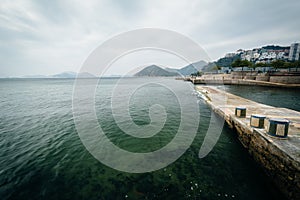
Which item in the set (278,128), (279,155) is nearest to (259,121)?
(278,128)

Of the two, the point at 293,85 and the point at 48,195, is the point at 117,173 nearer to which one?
the point at 48,195

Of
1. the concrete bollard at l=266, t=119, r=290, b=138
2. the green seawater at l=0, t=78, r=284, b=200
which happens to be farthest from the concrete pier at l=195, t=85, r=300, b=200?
the green seawater at l=0, t=78, r=284, b=200

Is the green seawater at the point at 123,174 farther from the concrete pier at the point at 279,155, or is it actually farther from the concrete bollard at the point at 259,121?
the concrete bollard at the point at 259,121

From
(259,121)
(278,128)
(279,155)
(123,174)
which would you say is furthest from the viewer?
(259,121)

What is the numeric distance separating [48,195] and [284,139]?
881cm

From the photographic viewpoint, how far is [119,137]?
8.99 meters

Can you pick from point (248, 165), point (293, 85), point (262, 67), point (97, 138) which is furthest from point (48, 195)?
point (262, 67)

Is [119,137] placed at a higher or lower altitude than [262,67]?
lower

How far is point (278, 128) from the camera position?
17.3 ft

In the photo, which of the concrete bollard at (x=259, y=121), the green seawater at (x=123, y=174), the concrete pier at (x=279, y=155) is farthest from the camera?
the concrete bollard at (x=259, y=121)

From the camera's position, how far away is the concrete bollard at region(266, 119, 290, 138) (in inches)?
205

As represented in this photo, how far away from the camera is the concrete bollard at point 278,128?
5212 mm

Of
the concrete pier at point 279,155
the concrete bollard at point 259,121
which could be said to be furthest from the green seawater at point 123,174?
the concrete bollard at point 259,121

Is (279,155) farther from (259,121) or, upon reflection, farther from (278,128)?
(259,121)
